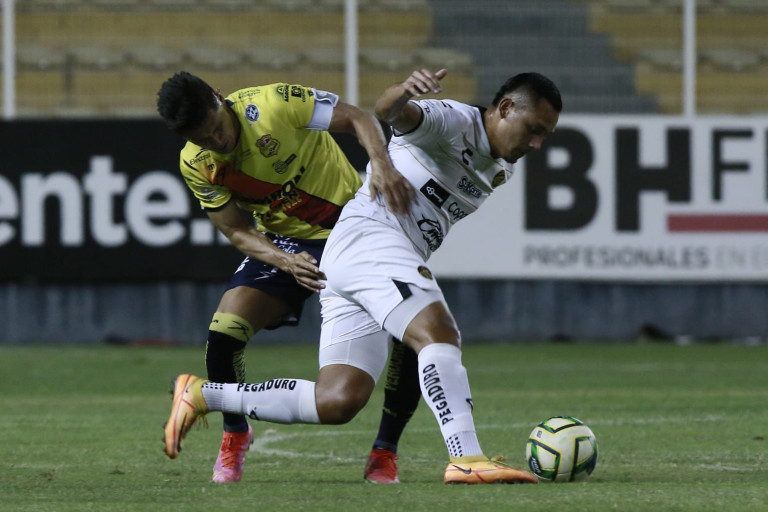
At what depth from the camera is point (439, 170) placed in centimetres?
566

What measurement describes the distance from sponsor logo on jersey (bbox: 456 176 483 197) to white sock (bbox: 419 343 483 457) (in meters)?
0.78

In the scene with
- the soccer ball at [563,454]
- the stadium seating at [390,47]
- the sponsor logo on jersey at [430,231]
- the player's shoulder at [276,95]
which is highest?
the stadium seating at [390,47]

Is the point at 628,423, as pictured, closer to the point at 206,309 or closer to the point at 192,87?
the point at 192,87

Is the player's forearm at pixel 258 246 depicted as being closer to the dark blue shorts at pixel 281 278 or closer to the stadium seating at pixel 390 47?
the dark blue shorts at pixel 281 278

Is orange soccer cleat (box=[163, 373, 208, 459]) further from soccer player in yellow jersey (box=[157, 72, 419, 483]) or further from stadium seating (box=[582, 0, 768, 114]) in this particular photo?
stadium seating (box=[582, 0, 768, 114])

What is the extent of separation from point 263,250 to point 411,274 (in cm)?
96

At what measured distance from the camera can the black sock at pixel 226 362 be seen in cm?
618

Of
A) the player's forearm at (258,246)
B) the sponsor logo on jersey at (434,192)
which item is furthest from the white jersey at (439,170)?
the player's forearm at (258,246)

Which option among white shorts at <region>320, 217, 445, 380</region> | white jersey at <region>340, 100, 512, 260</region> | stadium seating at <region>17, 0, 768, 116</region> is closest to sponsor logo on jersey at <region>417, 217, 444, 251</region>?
white jersey at <region>340, 100, 512, 260</region>

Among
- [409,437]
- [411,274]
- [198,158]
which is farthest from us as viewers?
[409,437]

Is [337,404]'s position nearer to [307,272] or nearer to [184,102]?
[307,272]

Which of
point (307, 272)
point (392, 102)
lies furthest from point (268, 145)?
point (392, 102)

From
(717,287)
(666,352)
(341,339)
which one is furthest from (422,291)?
(717,287)

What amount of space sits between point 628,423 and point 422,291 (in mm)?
3079
